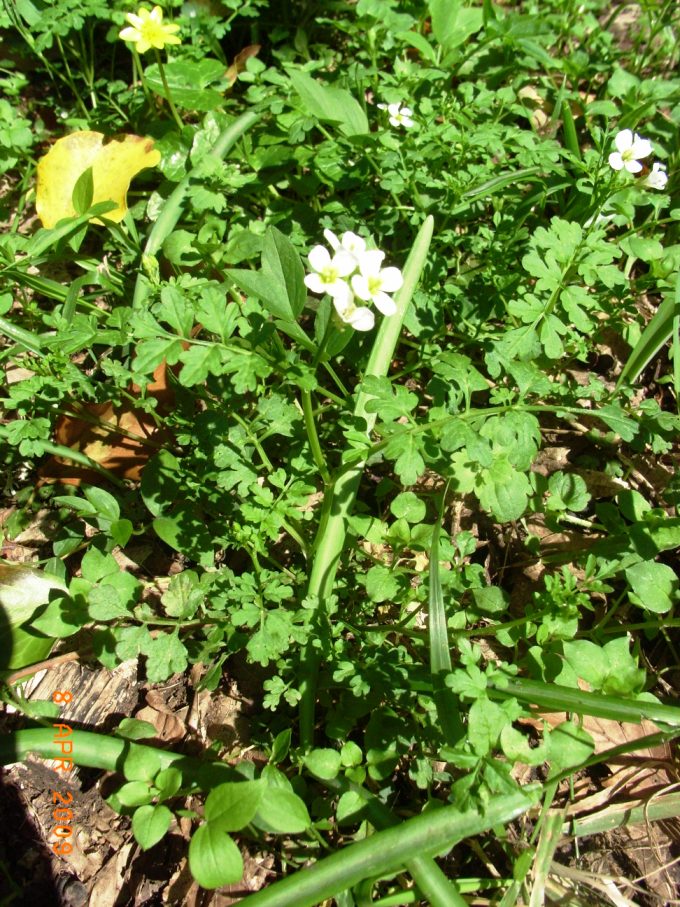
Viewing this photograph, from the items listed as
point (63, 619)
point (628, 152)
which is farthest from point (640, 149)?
point (63, 619)

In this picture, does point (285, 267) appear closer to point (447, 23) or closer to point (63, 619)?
point (63, 619)

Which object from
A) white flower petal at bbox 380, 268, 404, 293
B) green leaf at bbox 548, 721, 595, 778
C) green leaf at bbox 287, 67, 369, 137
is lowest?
green leaf at bbox 548, 721, 595, 778

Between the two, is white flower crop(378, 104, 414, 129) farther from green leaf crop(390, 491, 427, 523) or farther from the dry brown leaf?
green leaf crop(390, 491, 427, 523)

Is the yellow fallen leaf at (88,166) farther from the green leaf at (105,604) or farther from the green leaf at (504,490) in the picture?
the green leaf at (504,490)

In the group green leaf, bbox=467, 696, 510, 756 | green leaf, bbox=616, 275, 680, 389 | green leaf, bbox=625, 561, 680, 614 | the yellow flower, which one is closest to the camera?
green leaf, bbox=467, 696, 510, 756

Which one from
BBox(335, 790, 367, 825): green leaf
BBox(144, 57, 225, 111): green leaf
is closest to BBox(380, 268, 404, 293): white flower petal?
BBox(335, 790, 367, 825): green leaf

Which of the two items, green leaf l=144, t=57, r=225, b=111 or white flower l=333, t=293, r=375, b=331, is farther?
green leaf l=144, t=57, r=225, b=111

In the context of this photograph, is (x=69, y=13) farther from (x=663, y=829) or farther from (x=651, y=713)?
(x=663, y=829)
